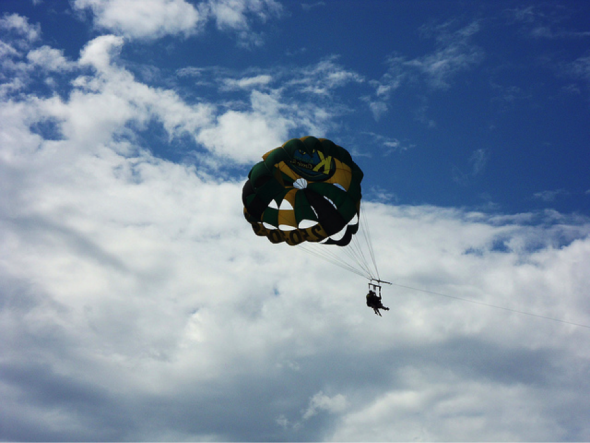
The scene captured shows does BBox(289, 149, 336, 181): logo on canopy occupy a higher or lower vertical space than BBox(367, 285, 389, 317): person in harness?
higher

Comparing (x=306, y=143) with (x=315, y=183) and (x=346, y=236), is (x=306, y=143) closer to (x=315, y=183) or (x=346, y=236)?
(x=315, y=183)

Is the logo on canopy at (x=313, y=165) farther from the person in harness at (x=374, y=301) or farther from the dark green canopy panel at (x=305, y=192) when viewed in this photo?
the person in harness at (x=374, y=301)

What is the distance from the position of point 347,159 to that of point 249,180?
6.10 metres

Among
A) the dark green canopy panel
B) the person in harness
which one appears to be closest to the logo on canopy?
the dark green canopy panel

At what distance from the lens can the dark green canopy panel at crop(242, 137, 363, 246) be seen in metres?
30.5

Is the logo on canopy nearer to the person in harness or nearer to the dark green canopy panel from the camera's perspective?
the dark green canopy panel

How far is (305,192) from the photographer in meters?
32.3

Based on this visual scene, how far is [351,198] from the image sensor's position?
31562 millimetres

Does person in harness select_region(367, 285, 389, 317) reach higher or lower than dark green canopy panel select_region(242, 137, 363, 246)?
lower

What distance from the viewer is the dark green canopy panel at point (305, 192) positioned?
3055cm

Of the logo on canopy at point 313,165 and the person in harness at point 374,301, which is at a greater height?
the logo on canopy at point 313,165

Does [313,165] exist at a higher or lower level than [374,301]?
higher

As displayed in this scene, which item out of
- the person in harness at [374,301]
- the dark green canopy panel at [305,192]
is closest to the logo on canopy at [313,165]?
the dark green canopy panel at [305,192]

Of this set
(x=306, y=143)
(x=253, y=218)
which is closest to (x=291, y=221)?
(x=253, y=218)
